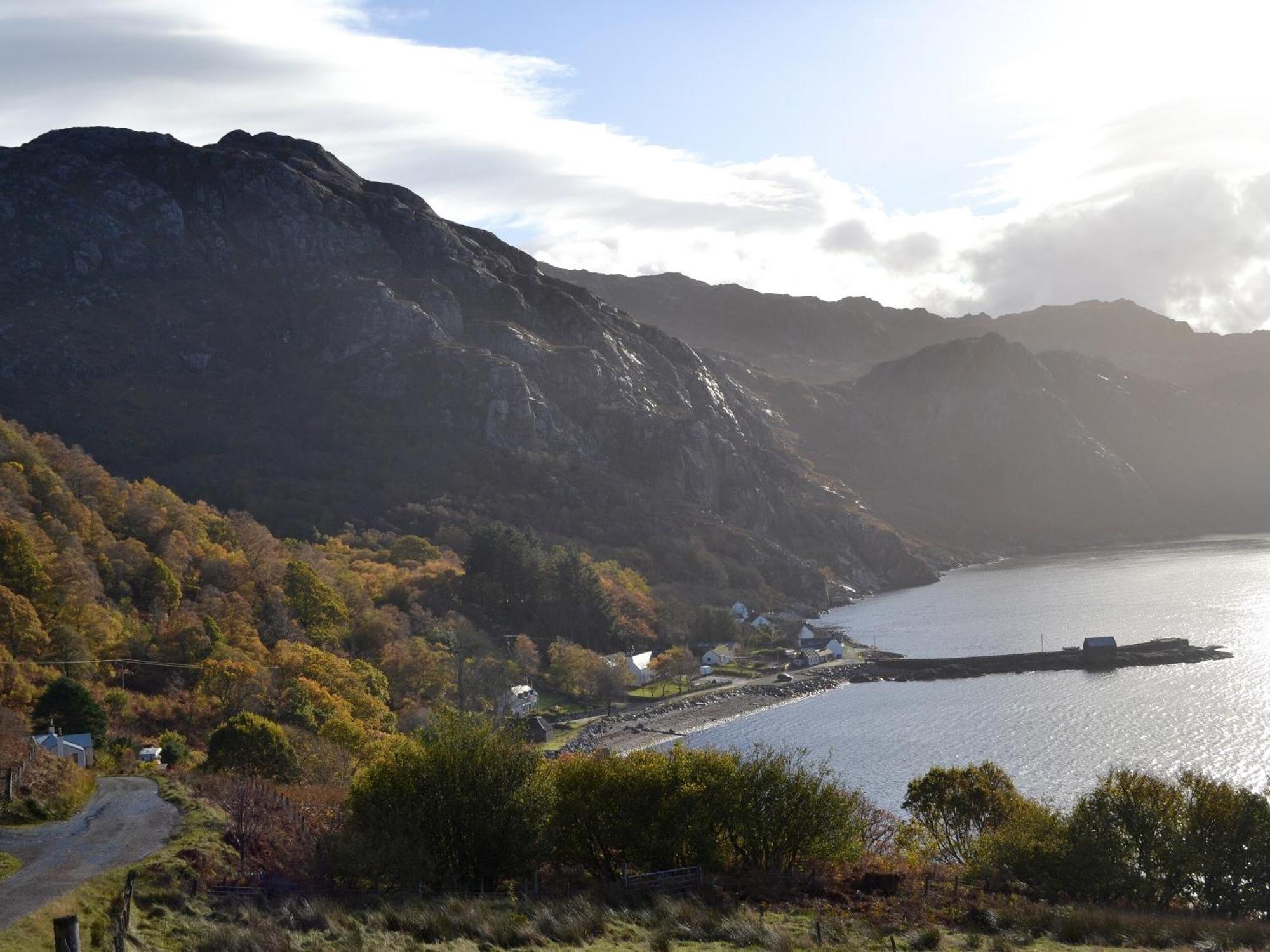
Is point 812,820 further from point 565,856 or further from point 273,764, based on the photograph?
point 273,764

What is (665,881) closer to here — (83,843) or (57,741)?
Result: (83,843)

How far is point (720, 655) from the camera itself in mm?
98688

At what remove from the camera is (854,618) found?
13275 centimetres

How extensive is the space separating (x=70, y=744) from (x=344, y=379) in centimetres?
13403

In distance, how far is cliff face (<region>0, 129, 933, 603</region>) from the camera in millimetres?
142125

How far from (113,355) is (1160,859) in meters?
155

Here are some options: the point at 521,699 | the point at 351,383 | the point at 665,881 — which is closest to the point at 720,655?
the point at 521,699

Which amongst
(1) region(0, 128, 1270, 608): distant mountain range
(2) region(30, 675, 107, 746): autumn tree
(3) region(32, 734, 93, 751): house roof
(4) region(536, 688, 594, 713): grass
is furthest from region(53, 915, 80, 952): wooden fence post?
(1) region(0, 128, 1270, 608): distant mountain range

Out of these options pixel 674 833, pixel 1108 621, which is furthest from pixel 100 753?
pixel 1108 621

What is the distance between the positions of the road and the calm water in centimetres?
3703

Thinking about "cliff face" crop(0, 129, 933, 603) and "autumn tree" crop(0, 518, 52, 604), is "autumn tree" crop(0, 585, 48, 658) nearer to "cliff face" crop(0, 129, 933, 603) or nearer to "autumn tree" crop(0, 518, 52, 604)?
"autumn tree" crop(0, 518, 52, 604)

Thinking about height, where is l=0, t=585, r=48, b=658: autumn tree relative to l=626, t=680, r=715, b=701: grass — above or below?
above

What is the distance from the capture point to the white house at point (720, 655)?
317 ft

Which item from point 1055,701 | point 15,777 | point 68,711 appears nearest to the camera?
point 15,777
